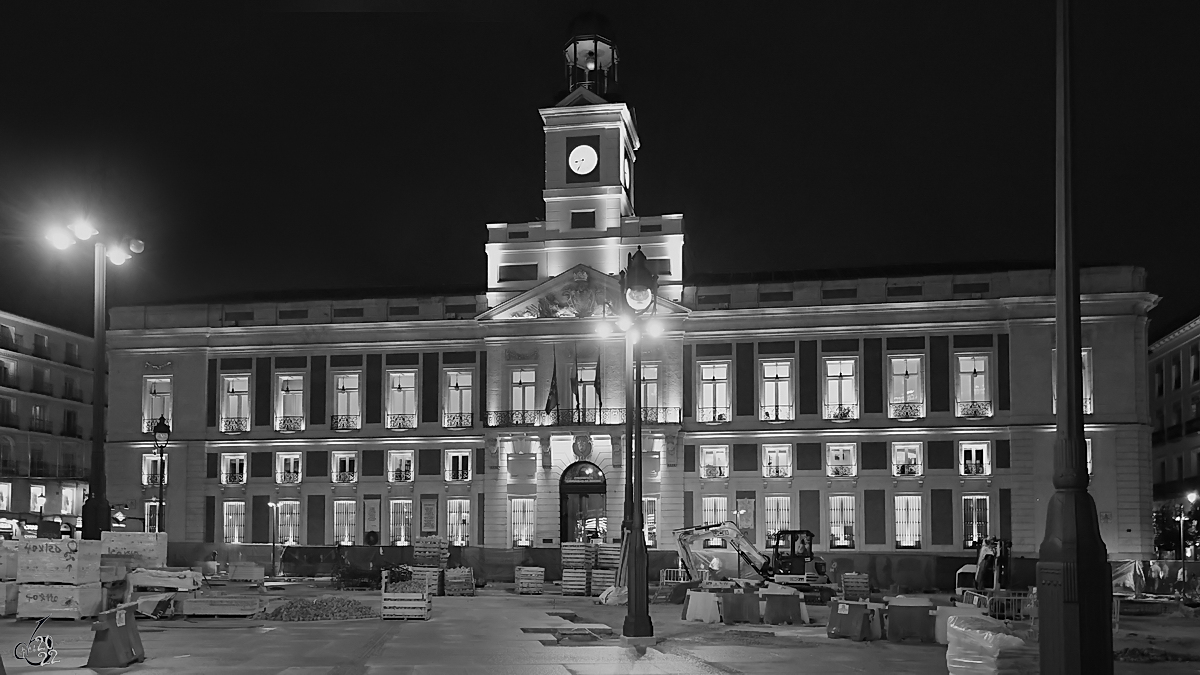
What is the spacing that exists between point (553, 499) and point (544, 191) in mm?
13624

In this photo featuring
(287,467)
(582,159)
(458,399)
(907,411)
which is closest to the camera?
(907,411)

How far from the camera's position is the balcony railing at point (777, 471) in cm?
5581

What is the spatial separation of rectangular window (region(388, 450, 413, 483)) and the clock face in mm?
14725

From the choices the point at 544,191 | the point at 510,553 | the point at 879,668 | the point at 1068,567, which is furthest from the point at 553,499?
the point at 1068,567

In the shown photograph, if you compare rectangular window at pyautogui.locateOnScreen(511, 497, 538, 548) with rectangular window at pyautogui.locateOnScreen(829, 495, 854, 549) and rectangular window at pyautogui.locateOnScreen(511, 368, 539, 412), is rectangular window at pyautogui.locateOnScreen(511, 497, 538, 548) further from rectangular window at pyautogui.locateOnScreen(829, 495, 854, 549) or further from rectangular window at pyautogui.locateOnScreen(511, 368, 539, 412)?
rectangular window at pyautogui.locateOnScreen(829, 495, 854, 549)

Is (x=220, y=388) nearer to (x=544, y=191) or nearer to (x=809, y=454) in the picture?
(x=544, y=191)

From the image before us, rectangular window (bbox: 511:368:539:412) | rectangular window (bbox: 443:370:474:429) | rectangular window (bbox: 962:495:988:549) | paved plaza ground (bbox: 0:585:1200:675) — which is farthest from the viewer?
rectangular window (bbox: 443:370:474:429)

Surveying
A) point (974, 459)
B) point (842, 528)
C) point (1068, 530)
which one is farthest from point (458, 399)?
point (1068, 530)

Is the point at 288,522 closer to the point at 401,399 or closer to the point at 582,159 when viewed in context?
the point at 401,399

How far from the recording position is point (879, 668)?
20453 mm

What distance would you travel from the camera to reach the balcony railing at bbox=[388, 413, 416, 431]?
59312mm

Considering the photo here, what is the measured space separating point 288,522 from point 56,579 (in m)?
34.0

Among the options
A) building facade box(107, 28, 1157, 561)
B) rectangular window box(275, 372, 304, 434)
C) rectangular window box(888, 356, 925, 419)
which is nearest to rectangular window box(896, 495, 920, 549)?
building facade box(107, 28, 1157, 561)

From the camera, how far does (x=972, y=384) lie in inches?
2175
